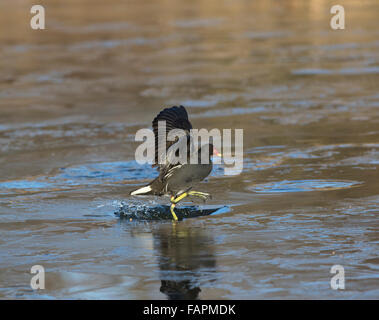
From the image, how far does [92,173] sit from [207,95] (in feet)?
17.7

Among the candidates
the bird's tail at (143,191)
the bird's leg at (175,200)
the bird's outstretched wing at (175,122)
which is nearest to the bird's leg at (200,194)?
the bird's leg at (175,200)

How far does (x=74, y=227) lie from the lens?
7.64 meters

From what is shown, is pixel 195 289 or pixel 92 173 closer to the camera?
pixel 195 289

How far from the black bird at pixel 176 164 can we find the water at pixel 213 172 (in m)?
0.35

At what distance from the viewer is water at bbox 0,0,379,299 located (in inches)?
246

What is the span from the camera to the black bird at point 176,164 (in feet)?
24.5

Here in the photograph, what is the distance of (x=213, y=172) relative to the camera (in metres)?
9.73

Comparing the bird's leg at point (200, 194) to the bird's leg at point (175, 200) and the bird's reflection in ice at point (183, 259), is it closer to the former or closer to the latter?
the bird's leg at point (175, 200)

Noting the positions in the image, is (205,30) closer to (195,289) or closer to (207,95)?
(207,95)

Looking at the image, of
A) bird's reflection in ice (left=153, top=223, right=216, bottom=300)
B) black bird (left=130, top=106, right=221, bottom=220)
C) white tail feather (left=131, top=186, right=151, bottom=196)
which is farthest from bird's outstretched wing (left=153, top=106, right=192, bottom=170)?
bird's reflection in ice (left=153, top=223, right=216, bottom=300)

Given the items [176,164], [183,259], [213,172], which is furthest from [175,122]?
[213,172]

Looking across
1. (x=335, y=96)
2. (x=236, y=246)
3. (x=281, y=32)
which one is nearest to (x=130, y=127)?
(x=335, y=96)

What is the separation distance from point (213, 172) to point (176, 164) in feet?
7.19

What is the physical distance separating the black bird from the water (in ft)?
1.14
